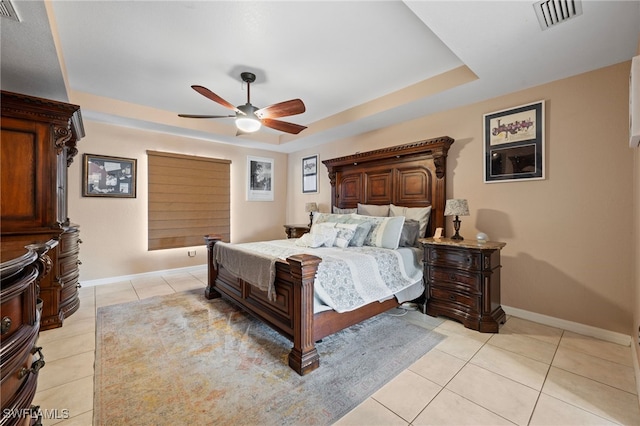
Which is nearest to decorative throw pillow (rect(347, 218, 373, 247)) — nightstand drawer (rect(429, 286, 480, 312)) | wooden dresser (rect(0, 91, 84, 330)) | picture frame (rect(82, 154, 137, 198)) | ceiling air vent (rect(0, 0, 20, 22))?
nightstand drawer (rect(429, 286, 480, 312))

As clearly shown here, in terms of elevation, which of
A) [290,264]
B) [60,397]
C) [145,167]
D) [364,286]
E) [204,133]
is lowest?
[60,397]

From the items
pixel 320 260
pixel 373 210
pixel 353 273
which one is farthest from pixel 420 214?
pixel 320 260

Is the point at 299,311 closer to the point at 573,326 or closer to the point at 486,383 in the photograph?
the point at 486,383

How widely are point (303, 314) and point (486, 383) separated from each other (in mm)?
1368

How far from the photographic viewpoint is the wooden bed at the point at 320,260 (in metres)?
2.04

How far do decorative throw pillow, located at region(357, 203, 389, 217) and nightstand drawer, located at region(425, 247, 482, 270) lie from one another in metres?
0.99

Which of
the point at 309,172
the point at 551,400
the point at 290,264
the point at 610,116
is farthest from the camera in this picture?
the point at 309,172

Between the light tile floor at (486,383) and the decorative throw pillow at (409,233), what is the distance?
1038mm

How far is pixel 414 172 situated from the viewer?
12.6ft

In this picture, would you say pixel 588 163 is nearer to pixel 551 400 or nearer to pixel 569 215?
pixel 569 215

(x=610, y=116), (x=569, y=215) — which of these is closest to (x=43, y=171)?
(x=569, y=215)

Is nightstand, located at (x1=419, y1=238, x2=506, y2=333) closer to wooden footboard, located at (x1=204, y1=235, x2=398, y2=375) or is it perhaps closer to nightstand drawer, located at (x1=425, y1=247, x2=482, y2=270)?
nightstand drawer, located at (x1=425, y1=247, x2=482, y2=270)

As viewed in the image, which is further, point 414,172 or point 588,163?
point 414,172

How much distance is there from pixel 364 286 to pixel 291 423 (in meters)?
1.25
